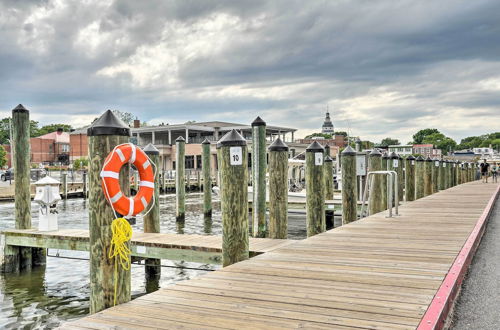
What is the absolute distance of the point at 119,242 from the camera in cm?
411

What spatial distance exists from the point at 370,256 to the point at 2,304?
5874 millimetres

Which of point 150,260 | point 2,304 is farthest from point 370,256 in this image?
point 2,304

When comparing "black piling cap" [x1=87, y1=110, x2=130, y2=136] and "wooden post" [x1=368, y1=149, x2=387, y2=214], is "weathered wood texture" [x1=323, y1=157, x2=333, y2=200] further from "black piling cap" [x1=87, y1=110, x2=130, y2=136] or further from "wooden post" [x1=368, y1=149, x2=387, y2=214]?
"black piling cap" [x1=87, y1=110, x2=130, y2=136]

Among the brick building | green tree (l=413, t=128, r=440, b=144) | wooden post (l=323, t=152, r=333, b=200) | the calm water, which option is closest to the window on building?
the brick building

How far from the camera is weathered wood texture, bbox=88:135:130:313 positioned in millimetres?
4059

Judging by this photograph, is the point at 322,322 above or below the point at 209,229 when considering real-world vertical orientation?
above

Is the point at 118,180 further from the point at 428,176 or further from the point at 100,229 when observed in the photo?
the point at 428,176

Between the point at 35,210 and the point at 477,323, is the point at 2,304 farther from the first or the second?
the point at 35,210

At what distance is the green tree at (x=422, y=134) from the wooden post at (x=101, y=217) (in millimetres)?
191474

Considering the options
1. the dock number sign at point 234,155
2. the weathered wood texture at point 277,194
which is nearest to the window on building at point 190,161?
the weathered wood texture at point 277,194

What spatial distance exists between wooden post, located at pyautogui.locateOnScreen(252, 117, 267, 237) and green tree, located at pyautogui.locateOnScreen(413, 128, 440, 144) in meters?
183

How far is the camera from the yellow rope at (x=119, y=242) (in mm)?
4102

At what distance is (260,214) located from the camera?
1183 cm

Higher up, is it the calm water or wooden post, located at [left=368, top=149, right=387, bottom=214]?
wooden post, located at [left=368, top=149, right=387, bottom=214]
